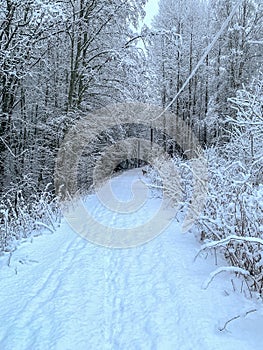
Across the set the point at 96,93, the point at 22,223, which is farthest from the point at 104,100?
the point at 22,223

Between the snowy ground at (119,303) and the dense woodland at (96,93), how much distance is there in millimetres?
508

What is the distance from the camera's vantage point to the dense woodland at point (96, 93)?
171 inches

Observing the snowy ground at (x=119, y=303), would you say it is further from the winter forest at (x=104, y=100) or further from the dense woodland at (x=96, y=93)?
the dense woodland at (x=96, y=93)

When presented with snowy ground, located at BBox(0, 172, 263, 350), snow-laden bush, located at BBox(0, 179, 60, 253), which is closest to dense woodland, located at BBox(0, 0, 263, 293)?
snow-laden bush, located at BBox(0, 179, 60, 253)

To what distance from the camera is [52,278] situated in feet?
12.6

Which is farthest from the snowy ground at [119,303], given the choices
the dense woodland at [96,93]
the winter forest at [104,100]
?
the dense woodland at [96,93]

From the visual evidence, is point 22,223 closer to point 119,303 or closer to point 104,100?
point 119,303

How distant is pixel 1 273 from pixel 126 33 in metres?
9.66

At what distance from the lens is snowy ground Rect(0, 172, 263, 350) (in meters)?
2.57

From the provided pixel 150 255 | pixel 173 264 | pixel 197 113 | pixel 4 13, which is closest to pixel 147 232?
pixel 150 255

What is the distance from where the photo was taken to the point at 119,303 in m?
3.18

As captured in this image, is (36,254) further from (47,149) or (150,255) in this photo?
(47,149)

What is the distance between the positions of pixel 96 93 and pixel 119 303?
9562mm

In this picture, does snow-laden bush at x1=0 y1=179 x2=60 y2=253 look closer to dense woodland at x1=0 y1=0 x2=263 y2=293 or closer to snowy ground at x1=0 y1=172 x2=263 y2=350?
dense woodland at x1=0 y1=0 x2=263 y2=293
